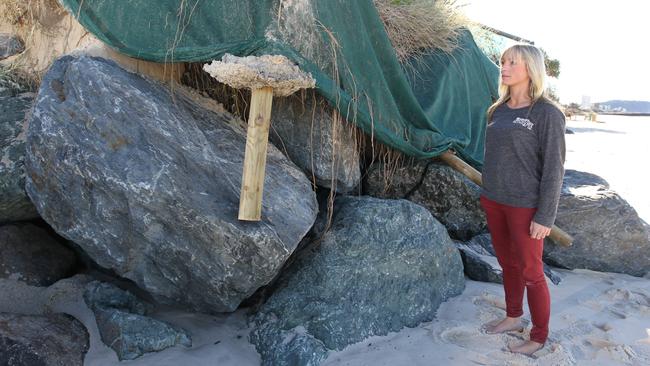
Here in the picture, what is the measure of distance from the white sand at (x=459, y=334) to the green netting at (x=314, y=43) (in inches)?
50.5

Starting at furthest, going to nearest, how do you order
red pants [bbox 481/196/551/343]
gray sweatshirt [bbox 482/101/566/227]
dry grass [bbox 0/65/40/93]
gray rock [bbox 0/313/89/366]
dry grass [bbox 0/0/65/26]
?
dry grass [bbox 0/0/65/26] < dry grass [bbox 0/65/40/93] < red pants [bbox 481/196/551/343] < gray sweatshirt [bbox 482/101/566/227] < gray rock [bbox 0/313/89/366]

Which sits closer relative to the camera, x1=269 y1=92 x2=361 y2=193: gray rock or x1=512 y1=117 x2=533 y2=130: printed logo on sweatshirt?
x1=512 y1=117 x2=533 y2=130: printed logo on sweatshirt

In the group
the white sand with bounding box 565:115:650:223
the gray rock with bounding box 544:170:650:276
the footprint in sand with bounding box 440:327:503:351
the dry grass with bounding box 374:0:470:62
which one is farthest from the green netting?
the white sand with bounding box 565:115:650:223

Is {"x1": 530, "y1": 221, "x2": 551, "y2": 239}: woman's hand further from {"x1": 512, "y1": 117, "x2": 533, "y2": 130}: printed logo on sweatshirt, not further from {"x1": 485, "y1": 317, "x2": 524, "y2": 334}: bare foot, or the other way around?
{"x1": 485, "y1": 317, "x2": 524, "y2": 334}: bare foot

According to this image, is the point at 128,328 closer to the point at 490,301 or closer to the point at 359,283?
the point at 359,283

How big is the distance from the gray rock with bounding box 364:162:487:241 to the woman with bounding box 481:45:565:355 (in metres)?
1.39

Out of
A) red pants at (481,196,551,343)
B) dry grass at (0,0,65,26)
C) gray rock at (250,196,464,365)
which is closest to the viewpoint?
red pants at (481,196,551,343)

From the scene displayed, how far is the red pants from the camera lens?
2.63 metres

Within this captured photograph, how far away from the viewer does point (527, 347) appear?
2.71 m

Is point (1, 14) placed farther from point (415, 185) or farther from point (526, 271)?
point (526, 271)

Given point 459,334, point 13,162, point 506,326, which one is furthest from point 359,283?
point 13,162

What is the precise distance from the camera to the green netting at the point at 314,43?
2990mm

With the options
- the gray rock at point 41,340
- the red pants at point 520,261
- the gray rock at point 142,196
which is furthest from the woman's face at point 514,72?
the gray rock at point 41,340

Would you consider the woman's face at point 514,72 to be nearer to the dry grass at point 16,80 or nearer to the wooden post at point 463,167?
the wooden post at point 463,167
